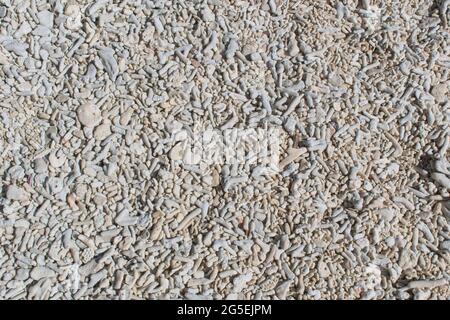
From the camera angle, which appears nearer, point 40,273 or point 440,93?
point 40,273

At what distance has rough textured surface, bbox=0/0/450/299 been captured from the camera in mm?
1922

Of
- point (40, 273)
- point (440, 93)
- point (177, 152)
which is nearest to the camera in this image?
point (40, 273)

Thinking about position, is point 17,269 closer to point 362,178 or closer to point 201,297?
point 201,297

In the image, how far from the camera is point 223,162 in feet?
6.75

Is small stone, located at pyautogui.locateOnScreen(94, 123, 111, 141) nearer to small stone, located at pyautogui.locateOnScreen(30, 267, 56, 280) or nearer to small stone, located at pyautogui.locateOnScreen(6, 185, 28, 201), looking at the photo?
small stone, located at pyautogui.locateOnScreen(6, 185, 28, 201)

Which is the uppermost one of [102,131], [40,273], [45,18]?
[45,18]

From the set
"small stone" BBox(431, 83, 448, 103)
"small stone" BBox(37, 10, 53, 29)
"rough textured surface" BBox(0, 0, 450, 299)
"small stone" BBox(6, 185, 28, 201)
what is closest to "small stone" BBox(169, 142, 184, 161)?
"rough textured surface" BBox(0, 0, 450, 299)

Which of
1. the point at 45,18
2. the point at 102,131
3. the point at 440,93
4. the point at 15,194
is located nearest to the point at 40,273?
the point at 15,194

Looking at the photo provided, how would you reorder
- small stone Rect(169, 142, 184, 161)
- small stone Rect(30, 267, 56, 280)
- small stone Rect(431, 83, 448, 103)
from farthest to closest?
small stone Rect(431, 83, 448, 103)
small stone Rect(169, 142, 184, 161)
small stone Rect(30, 267, 56, 280)

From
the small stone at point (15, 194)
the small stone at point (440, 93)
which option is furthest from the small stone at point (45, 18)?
the small stone at point (440, 93)

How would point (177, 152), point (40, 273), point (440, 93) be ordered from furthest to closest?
point (440, 93), point (177, 152), point (40, 273)

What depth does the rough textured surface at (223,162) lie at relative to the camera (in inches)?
75.7

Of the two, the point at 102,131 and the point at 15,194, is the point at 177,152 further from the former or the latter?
the point at 15,194
